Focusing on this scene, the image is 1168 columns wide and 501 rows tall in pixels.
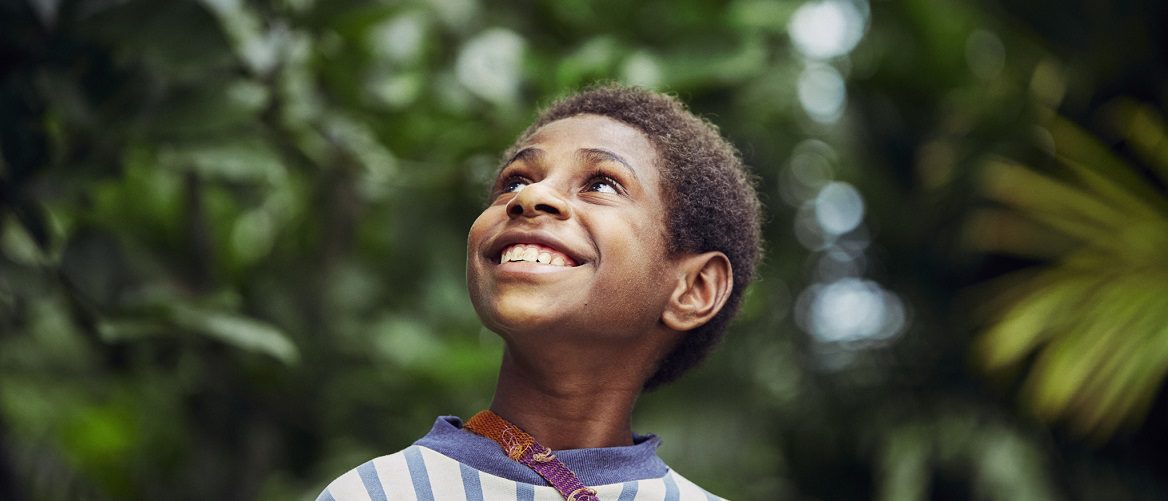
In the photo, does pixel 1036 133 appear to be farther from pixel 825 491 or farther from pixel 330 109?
pixel 330 109

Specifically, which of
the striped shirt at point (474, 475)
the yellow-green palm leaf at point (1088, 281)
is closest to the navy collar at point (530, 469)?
the striped shirt at point (474, 475)

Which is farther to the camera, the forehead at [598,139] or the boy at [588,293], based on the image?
the forehead at [598,139]

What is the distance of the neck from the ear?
123 millimetres

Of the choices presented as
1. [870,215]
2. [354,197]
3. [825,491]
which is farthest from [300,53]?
[825,491]

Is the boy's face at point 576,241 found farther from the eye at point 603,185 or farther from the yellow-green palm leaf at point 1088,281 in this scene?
the yellow-green palm leaf at point 1088,281

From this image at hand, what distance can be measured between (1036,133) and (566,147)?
10.1 feet

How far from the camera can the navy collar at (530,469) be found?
154 cm

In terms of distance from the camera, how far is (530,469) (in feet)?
5.06

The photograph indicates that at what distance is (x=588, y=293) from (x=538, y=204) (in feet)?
0.44

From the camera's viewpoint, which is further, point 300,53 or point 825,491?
point 825,491

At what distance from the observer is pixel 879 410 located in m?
4.55

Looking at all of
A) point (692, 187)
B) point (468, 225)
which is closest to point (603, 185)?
point (692, 187)

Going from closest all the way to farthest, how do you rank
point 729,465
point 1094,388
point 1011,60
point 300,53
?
point 300,53 < point 1094,388 < point 729,465 < point 1011,60

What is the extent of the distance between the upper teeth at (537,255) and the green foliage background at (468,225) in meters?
0.59
